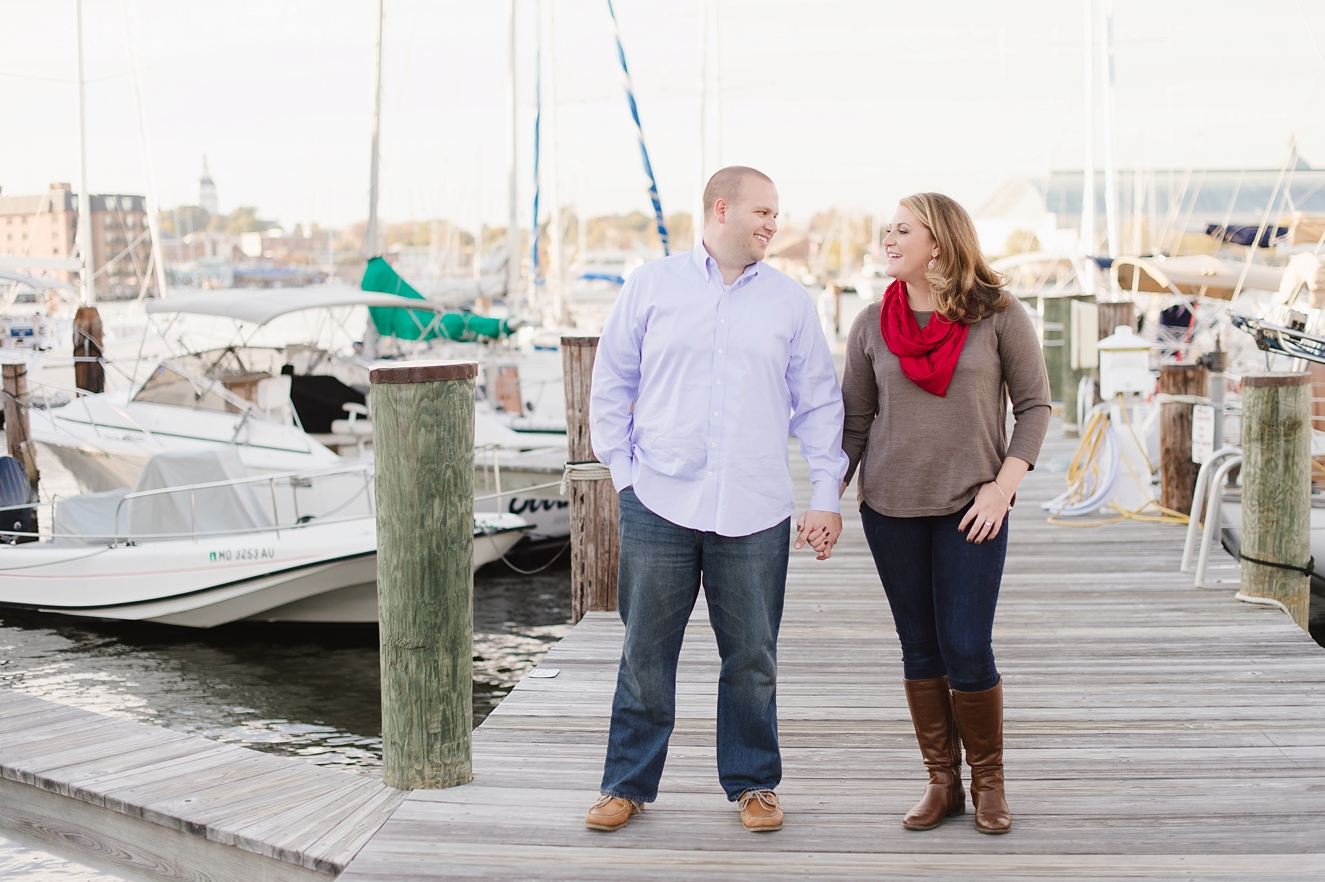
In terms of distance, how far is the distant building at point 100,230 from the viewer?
29.2 meters

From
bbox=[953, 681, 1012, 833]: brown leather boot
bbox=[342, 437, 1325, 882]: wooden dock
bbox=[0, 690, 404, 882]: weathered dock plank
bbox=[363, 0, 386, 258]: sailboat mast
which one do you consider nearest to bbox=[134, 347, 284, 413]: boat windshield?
bbox=[363, 0, 386, 258]: sailboat mast

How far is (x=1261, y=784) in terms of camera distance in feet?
11.3

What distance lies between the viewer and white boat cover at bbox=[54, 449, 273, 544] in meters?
9.63

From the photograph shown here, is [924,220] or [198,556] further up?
[924,220]

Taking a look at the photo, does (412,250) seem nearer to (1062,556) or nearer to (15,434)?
(15,434)

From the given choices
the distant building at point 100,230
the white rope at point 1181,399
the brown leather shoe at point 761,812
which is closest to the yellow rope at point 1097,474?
the white rope at point 1181,399

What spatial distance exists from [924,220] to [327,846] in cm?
227

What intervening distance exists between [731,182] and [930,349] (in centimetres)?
65

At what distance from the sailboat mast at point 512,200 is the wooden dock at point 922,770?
14.7 metres

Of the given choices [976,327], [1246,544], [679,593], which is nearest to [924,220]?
[976,327]

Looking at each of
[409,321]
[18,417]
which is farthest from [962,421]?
[409,321]

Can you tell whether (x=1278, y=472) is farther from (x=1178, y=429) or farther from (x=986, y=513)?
Result: (x=986, y=513)

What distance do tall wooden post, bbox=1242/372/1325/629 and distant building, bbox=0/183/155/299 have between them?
26.4 meters

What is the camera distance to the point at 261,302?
12.6 metres
